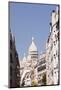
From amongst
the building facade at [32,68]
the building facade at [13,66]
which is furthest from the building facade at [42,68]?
the building facade at [13,66]

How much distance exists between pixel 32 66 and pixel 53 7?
0.69m

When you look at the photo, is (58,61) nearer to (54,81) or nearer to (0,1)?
(54,81)

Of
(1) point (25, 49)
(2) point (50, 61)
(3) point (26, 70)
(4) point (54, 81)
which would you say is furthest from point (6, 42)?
(4) point (54, 81)

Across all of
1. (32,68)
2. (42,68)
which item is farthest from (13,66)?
(42,68)

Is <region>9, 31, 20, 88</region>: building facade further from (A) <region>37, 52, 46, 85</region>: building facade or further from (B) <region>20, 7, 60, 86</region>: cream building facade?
(A) <region>37, 52, 46, 85</region>: building facade

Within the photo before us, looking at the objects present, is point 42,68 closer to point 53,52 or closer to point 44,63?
point 44,63

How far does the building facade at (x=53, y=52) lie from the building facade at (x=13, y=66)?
33cm

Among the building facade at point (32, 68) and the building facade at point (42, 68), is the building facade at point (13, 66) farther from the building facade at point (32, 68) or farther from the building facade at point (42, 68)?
the building facade at point (42, 68)

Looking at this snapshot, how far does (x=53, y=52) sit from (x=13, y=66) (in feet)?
1.53

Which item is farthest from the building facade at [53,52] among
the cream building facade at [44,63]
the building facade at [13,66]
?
the building facade at [13,66]

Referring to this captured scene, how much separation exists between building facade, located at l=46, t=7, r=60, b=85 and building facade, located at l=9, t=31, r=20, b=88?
0.33 metres

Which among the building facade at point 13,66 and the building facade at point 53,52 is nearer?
the building facade at point 13,66

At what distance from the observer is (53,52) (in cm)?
248

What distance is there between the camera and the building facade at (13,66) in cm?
236
